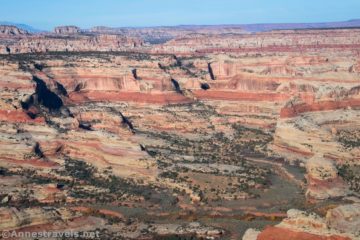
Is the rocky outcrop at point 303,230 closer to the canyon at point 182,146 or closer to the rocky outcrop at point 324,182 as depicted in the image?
the canyon at point 182,146

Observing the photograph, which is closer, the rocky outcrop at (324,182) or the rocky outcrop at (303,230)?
the rocky outcrop at (303,230)

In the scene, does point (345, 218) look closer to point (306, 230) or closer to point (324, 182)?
point (306, 230)

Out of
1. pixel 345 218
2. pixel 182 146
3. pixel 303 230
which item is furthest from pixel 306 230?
pixel 182 146

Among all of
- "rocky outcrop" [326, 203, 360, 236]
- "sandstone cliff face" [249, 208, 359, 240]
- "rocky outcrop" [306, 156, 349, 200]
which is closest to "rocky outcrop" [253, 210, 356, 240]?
"sandstone cliff face" [249, 208, 359, 240]

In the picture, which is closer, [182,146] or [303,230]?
[303,230]

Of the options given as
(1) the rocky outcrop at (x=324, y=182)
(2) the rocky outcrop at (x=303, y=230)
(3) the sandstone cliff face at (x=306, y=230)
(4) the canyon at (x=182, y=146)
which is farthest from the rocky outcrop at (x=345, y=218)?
(1) the rocky outcrop at (x=324, y=182)

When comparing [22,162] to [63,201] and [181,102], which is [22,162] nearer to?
[63,201]

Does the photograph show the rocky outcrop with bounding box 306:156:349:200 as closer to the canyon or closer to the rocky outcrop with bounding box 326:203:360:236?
the canyon

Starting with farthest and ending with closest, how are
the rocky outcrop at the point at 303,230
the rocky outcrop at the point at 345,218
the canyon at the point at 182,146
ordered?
1. the canyon at the point at 182,146
2. the rocky outcrop at the point at 345,218
3. the rocky outcrop at the point at 303,230

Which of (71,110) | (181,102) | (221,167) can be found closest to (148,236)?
(221,167)
